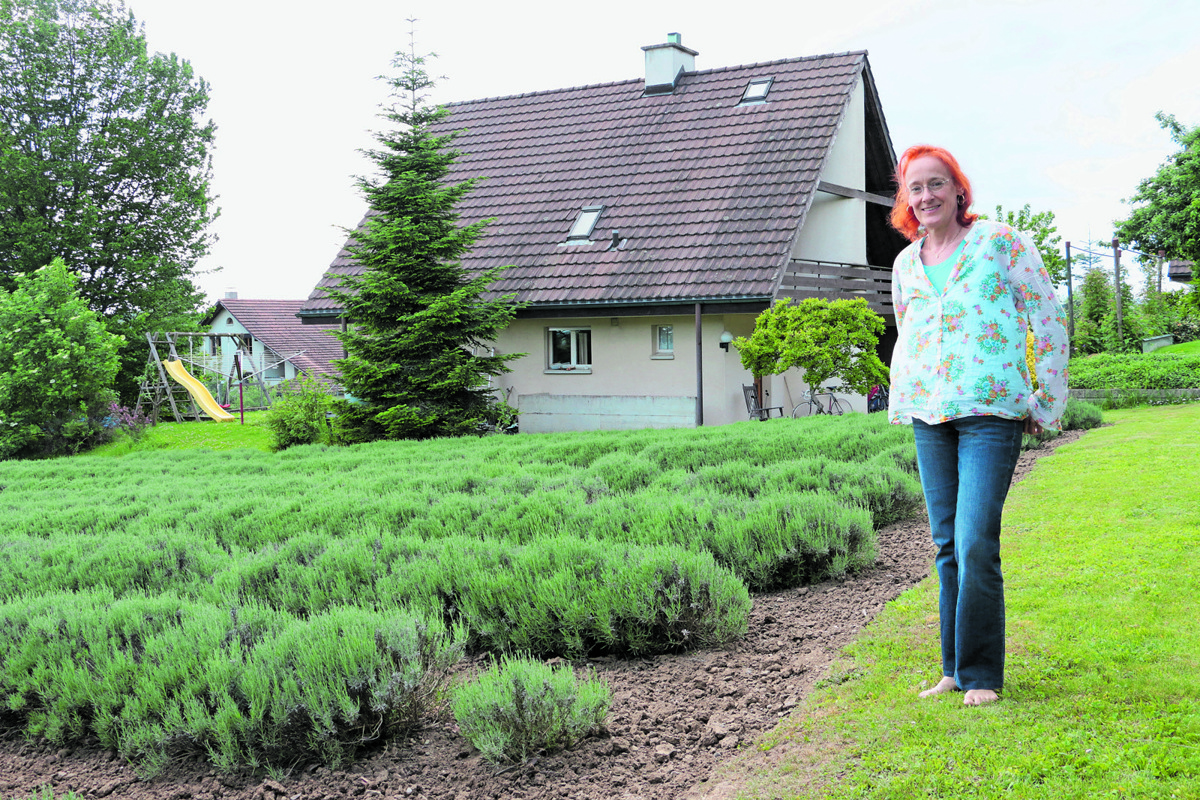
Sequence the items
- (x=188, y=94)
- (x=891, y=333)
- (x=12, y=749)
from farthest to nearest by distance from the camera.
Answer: (x=188, y=94) < (x=891, y=333) < (x=12, y=749)

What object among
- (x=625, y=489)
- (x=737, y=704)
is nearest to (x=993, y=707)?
(x=737, y=704)

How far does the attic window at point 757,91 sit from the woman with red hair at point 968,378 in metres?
18.6

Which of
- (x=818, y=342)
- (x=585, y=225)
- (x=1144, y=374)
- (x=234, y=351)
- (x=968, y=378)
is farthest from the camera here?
(x=234, y=351)

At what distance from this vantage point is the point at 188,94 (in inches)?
1224

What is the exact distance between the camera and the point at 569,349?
19781mm

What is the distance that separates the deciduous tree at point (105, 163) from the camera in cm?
2767

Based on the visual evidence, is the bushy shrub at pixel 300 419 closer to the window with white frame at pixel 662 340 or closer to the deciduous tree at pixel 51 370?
the deciduous tree at pixel 51 370

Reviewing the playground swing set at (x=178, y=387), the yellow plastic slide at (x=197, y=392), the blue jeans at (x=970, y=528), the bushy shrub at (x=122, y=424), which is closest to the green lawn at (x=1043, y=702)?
the blue jeans at (x=970, y=528)

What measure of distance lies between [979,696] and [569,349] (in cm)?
1650

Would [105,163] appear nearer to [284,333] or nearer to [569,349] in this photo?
[284,333]

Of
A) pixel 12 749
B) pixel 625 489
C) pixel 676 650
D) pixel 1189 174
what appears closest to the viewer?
pixel 12 749

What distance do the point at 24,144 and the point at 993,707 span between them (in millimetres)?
32303

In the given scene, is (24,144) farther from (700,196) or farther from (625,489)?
(625,489)

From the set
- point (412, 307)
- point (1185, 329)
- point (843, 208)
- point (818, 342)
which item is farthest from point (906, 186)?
point (1185, 329)
